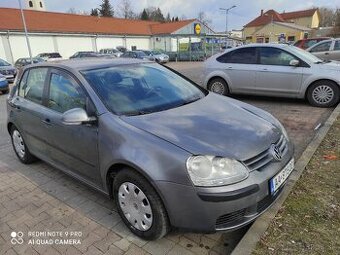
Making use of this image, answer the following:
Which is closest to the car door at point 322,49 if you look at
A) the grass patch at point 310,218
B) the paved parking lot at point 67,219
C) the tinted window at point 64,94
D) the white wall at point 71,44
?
the paved parking lot at point 67,219

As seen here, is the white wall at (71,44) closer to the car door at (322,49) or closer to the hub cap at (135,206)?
the car door at (322,49)

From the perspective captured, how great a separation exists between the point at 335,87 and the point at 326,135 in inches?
103

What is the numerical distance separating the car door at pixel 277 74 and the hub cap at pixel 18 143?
19.3 feet

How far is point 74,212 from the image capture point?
3453 mm

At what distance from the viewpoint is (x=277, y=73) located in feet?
25.4

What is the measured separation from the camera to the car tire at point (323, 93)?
291 inches

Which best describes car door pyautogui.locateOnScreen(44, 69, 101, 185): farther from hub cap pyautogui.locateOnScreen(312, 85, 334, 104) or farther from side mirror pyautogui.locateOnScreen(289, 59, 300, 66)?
hub cap pyautogui.locateOnScreen(312, 85, 334, 104)

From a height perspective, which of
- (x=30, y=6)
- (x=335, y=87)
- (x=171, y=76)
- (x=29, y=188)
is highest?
(x=30, y=6)

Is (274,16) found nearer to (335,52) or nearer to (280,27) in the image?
(280,27)

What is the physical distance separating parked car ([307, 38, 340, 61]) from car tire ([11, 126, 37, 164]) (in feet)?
42.4

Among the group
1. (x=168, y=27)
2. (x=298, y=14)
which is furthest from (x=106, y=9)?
(x=298, y=14)

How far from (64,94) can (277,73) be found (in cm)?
577

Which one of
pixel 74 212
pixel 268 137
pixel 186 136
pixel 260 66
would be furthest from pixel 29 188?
pixel 260 66

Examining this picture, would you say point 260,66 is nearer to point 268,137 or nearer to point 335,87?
point 335,87
